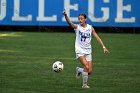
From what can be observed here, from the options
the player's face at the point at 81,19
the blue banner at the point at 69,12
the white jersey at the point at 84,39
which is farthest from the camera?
the blue banner at the point at 69,12

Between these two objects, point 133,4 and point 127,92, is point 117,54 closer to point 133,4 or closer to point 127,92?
point 127,92

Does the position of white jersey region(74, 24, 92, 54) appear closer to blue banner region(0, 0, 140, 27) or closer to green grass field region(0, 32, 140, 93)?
green grass field region(0, 32, 140, 93)

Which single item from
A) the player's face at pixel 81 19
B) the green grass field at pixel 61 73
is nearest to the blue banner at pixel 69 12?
the green grass field at pixel 61 73

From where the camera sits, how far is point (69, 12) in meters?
42.6

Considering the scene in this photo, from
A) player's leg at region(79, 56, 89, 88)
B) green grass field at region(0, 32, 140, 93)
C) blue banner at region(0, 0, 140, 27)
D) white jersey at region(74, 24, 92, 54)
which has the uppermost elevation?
white jersey at region(74, 24, 92, 54)

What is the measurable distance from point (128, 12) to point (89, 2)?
3.22m

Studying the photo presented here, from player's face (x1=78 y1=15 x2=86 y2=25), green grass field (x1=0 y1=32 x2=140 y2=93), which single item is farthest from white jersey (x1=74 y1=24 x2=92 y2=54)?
green grass field (x1=0 y1=32 x2=140 y2=93)

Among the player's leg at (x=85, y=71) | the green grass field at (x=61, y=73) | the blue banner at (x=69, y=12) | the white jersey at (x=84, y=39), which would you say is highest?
the white jersey at (x=84, y=39)

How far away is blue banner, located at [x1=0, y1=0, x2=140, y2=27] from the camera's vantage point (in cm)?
4222

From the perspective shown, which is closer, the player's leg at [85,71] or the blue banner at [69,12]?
the player's leg at [85,71]

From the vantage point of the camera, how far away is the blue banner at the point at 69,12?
42.2m

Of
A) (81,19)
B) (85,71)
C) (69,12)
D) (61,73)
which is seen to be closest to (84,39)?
(81,19)

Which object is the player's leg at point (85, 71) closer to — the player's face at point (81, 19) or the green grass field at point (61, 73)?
the green grass field at point (61, 73)

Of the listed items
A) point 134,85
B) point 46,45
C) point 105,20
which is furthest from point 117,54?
point 105,20
